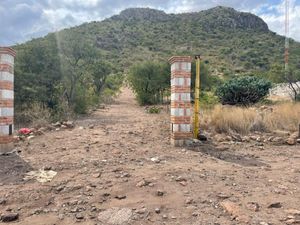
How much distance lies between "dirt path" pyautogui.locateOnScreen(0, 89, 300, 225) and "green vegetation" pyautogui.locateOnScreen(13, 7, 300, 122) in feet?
23.8

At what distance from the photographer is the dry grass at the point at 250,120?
9891 mm

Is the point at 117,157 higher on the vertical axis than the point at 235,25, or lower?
lower

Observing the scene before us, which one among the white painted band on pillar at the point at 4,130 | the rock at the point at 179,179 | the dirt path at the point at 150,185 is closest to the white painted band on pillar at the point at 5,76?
the white painted band on pillar at the point at 4,130

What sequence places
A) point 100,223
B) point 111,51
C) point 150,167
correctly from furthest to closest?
point 111,51 → point 150,167 → point 100,223

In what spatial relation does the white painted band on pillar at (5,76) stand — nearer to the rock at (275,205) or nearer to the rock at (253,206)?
the rock at (253,206)

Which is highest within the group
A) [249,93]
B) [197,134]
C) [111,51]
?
[111,51]

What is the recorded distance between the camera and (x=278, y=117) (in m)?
10.6

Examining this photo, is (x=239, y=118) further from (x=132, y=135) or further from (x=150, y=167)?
(x=150, y=167)

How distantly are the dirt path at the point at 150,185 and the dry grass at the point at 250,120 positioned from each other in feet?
→ 4.93

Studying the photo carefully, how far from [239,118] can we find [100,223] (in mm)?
6644

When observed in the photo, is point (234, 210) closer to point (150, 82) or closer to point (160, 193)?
point (160, 193)

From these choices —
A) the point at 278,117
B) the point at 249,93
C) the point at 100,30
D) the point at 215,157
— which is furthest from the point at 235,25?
the point at 215,157

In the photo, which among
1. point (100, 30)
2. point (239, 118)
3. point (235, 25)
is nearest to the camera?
point (239, 118)

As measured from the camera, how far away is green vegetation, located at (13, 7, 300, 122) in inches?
628
